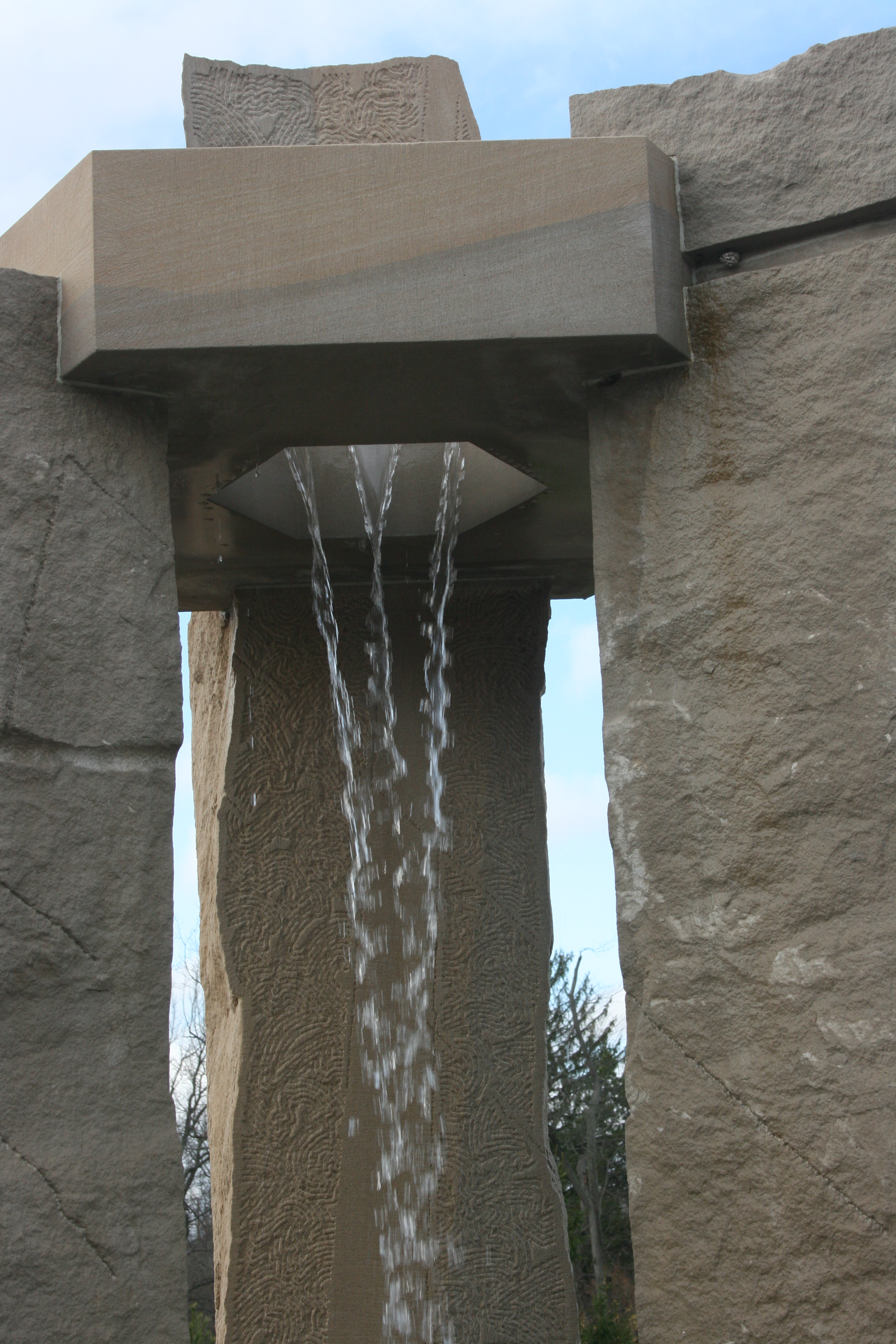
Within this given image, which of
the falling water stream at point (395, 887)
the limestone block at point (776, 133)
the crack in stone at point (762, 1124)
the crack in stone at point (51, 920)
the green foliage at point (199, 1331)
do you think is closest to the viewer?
the crack in stone at point (762, 1124)

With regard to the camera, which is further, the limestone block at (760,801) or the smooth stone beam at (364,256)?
the smooth stone beam at (364,256)

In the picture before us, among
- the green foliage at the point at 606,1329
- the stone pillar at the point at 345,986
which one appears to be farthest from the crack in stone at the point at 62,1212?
the green foliage at the point at 606,1329

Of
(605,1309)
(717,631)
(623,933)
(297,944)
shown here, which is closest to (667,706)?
(717,631)

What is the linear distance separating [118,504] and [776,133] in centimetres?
Answer: 146

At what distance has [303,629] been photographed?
4.45 meters

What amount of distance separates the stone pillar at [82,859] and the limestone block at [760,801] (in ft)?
2.78

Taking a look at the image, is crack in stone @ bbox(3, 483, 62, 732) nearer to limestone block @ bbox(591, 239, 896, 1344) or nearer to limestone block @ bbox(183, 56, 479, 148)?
limestone block @ bbox(591, 239, 896, 1344)

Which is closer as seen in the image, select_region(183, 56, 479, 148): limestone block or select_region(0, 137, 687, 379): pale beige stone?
select_region(0, 137, 687, 379): pale beige stone

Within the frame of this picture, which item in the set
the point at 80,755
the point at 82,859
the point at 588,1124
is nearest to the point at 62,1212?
the point at 82,859

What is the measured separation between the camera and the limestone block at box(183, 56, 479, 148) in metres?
3.46

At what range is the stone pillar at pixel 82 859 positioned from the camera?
2420 mm

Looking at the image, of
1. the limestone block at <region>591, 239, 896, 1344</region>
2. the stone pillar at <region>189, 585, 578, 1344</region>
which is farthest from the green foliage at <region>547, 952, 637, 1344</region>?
the limestone block at <region>591, 239, 896, 1344</region>

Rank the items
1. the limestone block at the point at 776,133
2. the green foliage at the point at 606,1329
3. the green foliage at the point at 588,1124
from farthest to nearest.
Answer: the green foliage at the point at 588,1124, the green foliage at the point at 606,1329, the limestone block at the point at 776,133

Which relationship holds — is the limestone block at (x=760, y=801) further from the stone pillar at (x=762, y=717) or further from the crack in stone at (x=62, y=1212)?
the crack in stone at (x=62, y=1212)
